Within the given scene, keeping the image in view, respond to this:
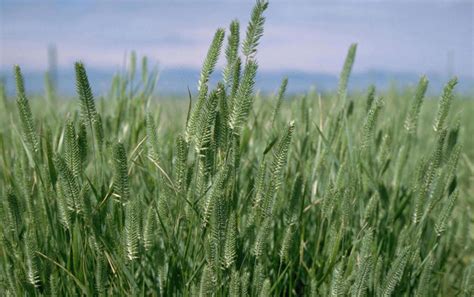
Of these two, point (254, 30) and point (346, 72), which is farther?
point (346, 72)

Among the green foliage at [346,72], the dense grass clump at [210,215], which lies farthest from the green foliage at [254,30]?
the green foliage at [346,72]

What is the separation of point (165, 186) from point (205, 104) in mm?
222

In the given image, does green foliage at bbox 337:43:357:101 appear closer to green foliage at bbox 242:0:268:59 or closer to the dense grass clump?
the dense grass clump

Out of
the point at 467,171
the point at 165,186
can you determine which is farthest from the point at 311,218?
the point at 467,171

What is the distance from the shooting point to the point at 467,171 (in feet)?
11.0

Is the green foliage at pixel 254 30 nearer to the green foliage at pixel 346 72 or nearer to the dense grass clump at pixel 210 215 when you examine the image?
the dense grass clump at pixel 210 215

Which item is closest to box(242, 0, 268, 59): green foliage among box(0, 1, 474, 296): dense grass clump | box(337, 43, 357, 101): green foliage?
box(0, 1, 474, 296): dense grass clump

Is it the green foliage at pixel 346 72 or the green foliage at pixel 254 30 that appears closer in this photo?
the green foliage at pixel 254 30

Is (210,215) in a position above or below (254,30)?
below

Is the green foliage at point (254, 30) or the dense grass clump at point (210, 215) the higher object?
the green foliage at point (254, 30)

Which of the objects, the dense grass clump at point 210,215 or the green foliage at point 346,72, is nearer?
the dense grass clump at point 210,215

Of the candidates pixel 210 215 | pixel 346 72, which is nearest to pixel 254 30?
pixel 210 215

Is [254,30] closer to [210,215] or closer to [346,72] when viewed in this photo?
[210,215]

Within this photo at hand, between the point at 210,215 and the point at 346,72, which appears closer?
the point at 210,215
